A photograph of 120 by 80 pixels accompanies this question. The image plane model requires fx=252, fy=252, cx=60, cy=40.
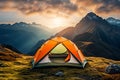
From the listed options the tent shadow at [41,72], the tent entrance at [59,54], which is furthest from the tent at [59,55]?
the tent shadow at [41,72]

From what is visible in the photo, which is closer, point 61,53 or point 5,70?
point 5,70

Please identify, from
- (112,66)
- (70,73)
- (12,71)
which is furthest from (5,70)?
(112,66)

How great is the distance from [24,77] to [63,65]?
10555mm

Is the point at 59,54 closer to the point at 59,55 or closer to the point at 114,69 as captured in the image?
the point at 59,55

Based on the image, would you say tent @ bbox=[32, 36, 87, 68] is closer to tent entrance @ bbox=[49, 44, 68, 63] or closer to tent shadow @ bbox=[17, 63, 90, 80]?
tent entrance @ bbox=[49, 44, 68, 63]

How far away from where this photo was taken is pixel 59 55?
49.7 m

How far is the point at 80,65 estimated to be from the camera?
1720 inches

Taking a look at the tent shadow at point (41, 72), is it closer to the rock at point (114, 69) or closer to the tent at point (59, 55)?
the tent at point (59, 55)

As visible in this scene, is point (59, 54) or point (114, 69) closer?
point (114, 69)

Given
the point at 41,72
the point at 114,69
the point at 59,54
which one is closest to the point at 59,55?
the point at 59,54

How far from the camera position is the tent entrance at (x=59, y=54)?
155ft

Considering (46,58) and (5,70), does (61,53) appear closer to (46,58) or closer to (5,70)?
(46,58)

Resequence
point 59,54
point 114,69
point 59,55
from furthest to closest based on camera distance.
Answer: point 59,55, point 59,54, point 114,69

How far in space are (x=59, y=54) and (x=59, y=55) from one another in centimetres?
26
